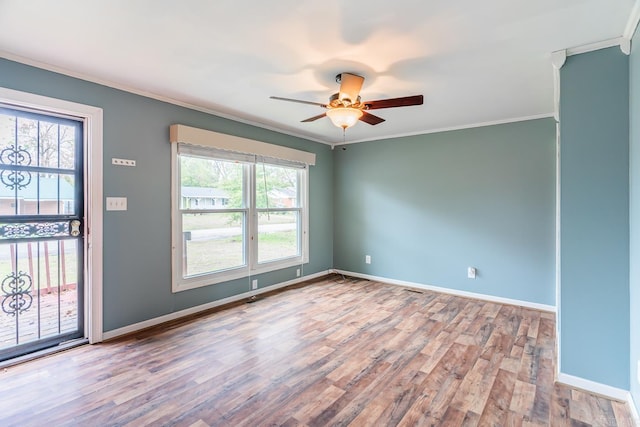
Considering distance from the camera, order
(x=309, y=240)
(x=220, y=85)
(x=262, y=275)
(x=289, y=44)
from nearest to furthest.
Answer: (x=289, y=44) → (x=220, y=85) → (x=262, y=275) → (x=309, y=240)

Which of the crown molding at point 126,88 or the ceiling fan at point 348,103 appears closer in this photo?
the crown molding at point 126,88

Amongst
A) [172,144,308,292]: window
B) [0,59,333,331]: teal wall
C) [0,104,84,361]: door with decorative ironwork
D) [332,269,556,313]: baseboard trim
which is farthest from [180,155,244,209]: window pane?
[332,269,556,313]: baseboard trim

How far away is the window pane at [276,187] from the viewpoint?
4406mm

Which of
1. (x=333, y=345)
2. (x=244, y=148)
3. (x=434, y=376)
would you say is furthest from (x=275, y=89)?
(x=434, y=376)

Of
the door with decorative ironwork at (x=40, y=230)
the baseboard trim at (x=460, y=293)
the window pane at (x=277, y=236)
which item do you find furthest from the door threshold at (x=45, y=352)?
the baseboard trim at (x=460, y=293)

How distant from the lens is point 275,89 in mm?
3021

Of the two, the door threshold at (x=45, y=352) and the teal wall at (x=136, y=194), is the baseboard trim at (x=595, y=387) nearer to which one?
the teal wall at (x=136, y=194)

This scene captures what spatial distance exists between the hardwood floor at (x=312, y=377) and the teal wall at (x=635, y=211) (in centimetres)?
36

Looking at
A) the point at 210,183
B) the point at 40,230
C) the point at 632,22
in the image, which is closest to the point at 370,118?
the point at 632,22

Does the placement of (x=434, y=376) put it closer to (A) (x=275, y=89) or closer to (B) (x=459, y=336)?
(B) (x=459, y=336)

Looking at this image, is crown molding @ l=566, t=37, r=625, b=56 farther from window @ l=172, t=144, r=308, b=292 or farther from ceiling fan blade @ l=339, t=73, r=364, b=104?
window @ l=172, t=144, r=308, b=292

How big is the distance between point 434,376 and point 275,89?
2.84m

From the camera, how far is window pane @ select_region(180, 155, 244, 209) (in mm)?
3604

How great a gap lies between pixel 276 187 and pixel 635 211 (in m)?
3.83
